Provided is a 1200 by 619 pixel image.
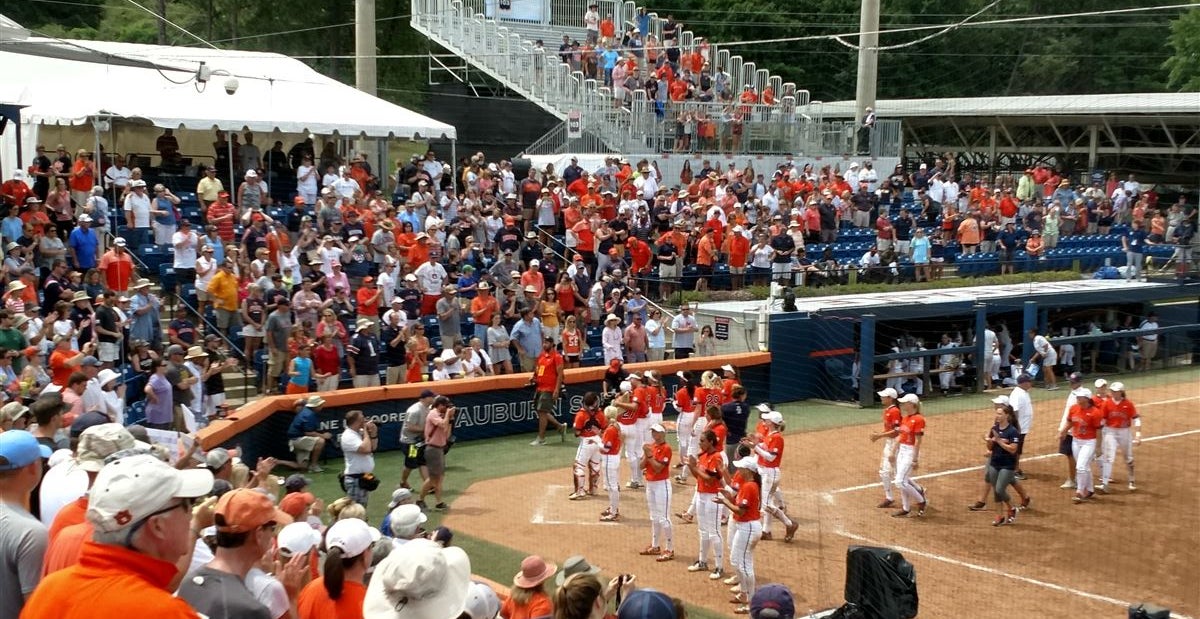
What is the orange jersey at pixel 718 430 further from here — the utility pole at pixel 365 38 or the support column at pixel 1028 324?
the utility pole at pixel 365 38

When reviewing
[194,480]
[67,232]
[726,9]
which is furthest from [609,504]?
[726,9]

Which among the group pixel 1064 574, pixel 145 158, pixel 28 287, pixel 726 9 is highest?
pixel 726 9

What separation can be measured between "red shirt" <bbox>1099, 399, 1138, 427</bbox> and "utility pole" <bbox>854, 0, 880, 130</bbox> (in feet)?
56.1

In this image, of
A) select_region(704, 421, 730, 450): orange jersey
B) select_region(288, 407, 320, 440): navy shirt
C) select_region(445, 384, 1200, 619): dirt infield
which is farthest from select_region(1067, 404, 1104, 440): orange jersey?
select_region(288, 407, 320, 440): navy shirt

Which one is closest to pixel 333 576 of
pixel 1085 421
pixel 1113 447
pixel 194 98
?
pixel 1085 421

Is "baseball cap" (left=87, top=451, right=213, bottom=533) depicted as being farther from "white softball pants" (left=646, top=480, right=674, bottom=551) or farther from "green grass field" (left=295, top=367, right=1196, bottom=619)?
"white softball pants" (left=646, top=480, right=674, bottom=551)

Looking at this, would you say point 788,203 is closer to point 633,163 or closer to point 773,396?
point 633,163

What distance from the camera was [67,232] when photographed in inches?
714

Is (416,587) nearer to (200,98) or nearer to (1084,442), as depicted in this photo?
(1084,442)

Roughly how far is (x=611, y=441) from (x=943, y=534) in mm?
4020

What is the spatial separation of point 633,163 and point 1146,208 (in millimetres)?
13065

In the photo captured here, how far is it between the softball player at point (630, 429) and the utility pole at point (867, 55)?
1887cm

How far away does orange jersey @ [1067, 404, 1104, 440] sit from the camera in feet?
53.0

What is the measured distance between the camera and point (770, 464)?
14.0m
